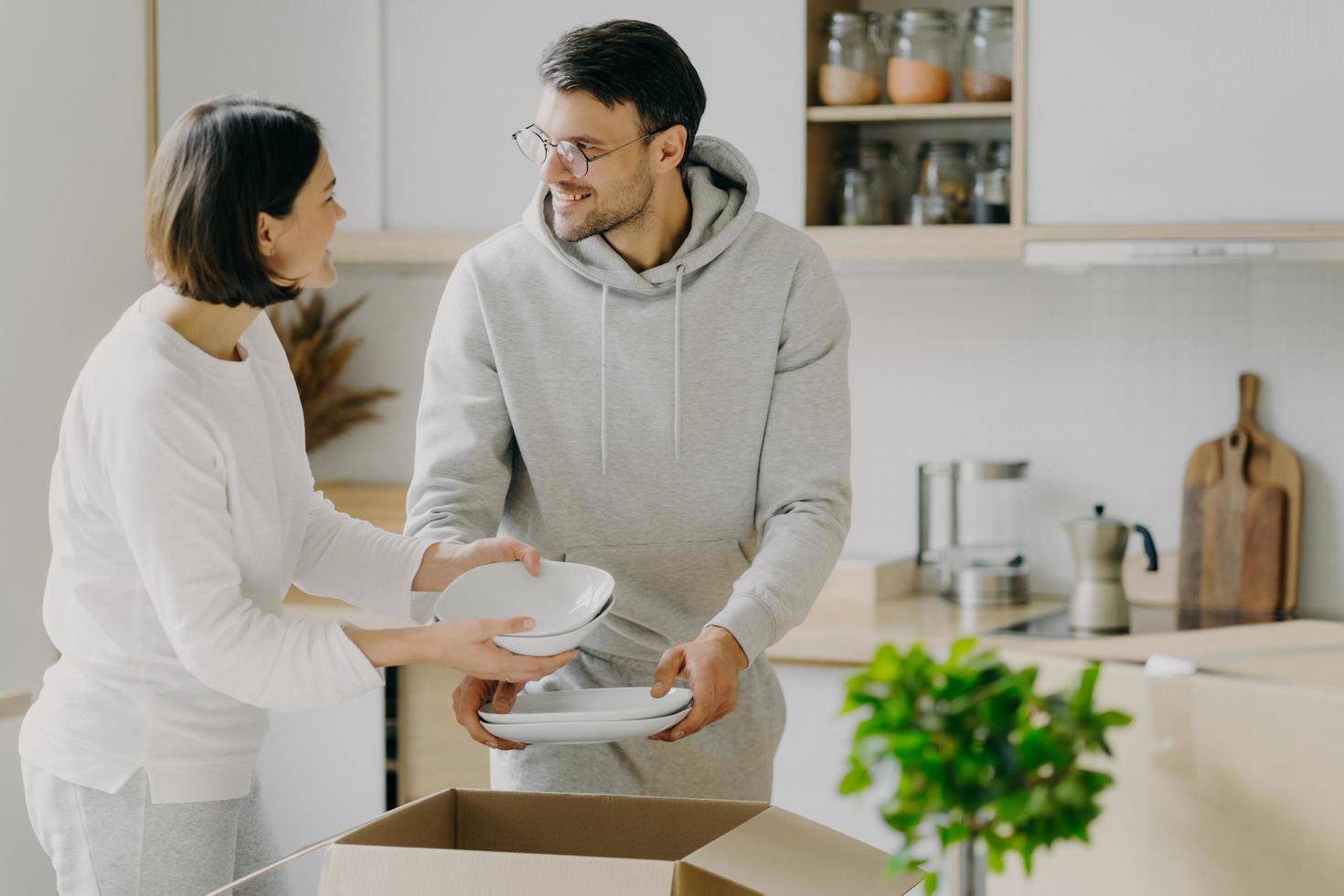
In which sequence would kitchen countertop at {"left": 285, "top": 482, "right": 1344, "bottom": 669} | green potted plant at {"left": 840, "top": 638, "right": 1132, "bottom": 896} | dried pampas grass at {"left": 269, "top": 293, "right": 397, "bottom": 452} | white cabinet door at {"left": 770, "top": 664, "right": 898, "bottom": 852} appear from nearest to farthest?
green potted plant at {"left": 840, "top": 638, "right": 1132, "bottom": 896} < kitchen countertop at {"left": 285, "top": 482, "right": 1344, "bottom": 669} < white cabinet door at {"left": 770, "top": 664, "right": 898, "bottom": 852} < dried pampas grass at {"left": 269, "top": 293, "right": 397, "bottom": 452}

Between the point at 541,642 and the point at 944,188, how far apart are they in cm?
167

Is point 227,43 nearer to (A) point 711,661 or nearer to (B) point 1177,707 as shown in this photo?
(A) point 711,661

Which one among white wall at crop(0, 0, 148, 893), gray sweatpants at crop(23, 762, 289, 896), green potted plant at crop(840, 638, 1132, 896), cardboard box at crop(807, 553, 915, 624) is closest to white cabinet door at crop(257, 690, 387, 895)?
white wall at crop(0, 0, 148, 893)

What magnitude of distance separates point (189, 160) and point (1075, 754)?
2.88 ft

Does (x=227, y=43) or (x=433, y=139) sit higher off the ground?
(x=227, y=43)

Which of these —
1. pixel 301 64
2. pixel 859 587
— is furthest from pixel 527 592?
pixel 301 64

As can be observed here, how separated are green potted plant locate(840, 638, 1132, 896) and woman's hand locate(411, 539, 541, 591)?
2.11ft

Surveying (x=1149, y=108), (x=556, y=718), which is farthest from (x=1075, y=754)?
(x=1149, y=108)

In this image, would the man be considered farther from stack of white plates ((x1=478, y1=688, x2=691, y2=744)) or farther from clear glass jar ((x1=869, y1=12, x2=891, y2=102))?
clear glass jar ((x1=869, y1=12, x2=891, y2=102))

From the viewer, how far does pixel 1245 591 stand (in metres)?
2.62

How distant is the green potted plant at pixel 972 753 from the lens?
732mm

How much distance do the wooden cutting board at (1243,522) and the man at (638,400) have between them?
1360 millimetres

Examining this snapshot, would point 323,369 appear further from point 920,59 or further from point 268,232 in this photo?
point 268,232

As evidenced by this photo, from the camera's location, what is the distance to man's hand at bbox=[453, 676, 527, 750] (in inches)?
50.4
